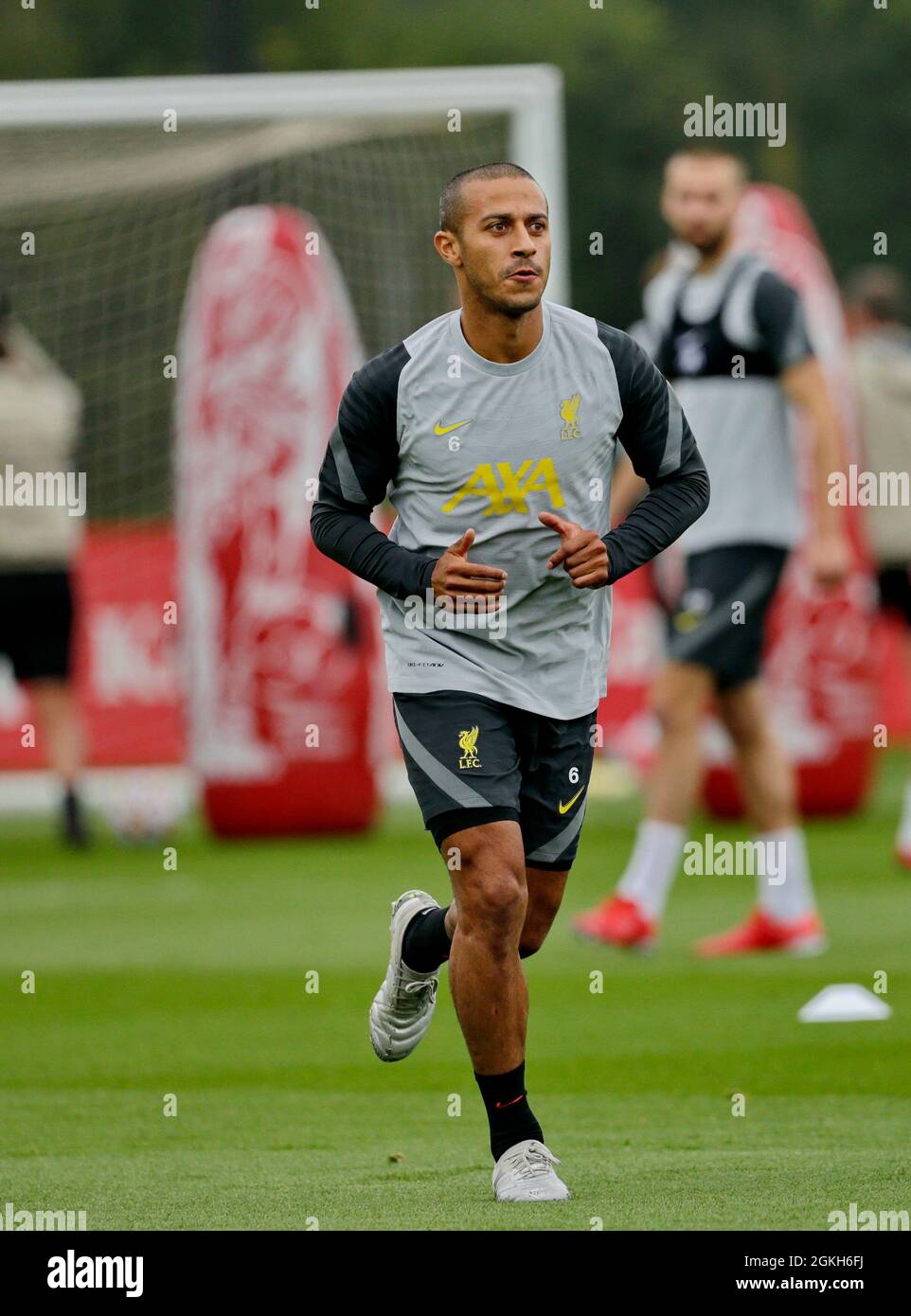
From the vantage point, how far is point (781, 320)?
8.89 m

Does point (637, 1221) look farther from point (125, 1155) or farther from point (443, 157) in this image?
point (443, 157)

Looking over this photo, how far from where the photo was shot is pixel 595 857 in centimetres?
1235

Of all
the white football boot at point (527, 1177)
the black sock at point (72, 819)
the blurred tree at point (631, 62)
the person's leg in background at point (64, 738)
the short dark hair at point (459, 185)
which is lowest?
the white football boot at point (527, 1177)

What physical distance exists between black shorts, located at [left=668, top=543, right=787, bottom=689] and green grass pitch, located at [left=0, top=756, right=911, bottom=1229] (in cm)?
105

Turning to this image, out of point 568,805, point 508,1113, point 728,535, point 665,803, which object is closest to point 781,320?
point 728,535

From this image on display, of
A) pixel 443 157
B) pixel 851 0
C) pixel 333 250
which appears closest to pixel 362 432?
pixel 443 157

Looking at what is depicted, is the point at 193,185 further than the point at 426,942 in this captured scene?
Yes

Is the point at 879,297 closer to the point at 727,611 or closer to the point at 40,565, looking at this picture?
the point at 40,565

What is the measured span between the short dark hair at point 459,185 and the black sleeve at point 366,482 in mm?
291

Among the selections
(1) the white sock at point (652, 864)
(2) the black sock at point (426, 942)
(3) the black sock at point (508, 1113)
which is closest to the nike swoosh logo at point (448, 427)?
(2) the black sock at point (426, 942)

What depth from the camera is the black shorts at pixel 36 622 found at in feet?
43.2

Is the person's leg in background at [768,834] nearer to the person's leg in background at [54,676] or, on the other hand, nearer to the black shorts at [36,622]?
the person's leg in background at [54,676]

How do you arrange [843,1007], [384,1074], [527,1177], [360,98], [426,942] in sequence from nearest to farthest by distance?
[527,1177] → [426,942] → [384,1074] → [843,1007] → [360,98]

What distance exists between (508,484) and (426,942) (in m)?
1.10
